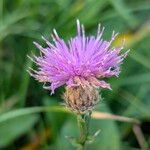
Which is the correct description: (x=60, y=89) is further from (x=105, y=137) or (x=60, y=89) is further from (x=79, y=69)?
(x=79, y=69)

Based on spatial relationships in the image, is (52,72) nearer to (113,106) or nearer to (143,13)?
(113,106)

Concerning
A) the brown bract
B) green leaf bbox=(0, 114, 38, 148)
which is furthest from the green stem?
green leaf bbox=(0, 114, 38, 148)

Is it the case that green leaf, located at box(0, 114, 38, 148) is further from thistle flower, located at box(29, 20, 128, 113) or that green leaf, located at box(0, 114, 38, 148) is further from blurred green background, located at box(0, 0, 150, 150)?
thistle flower, located at box(29, 20, 128, 113)

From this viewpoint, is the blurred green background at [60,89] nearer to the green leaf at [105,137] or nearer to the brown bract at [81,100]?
the green leaf at [105,137]

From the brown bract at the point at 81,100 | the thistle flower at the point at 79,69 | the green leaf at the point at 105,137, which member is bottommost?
the green leaf at the point at 105,137

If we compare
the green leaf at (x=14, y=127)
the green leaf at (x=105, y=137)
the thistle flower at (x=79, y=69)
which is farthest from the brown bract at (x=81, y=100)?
the green leaf at (x=14, y=127)

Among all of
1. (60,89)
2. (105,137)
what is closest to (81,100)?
(105,137)

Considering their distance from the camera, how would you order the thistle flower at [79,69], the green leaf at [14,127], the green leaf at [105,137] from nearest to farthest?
the thistle flower at [79,69] → the green leaf at [105,137] → the green leaf at [14,127]
